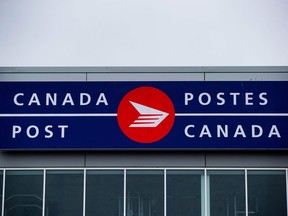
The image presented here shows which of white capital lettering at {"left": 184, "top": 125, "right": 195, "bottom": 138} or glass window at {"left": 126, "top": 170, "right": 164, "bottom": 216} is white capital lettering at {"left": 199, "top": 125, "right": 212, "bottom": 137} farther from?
glass window at {"left": 126, "top": 170, "right": 164, "bottom": 216}

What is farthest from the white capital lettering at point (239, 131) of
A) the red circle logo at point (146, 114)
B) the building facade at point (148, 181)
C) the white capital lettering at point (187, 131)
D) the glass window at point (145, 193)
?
the glass window at point (145, 193)

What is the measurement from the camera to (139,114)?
27.3 metres

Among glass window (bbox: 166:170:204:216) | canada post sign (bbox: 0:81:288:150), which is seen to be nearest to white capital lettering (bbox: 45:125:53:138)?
canada post sign (bbox: 0:81:288:150)

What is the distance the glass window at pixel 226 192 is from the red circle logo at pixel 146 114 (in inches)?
70.1

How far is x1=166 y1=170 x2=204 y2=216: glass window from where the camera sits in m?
26.9

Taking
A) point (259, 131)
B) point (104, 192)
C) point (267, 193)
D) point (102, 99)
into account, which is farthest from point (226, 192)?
point (102, 99)

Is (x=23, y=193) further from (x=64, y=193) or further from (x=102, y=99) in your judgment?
(x=102, y=99)

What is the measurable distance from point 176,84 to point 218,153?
215 cm

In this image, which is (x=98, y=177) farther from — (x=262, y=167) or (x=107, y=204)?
(x=262, y=167)

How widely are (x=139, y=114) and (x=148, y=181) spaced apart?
1.80 m

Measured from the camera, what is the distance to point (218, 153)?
89.0ft

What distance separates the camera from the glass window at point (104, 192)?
26922 millimetres

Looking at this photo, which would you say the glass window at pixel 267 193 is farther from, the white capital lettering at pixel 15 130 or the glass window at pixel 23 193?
the white capital lettering at pixel 15 130

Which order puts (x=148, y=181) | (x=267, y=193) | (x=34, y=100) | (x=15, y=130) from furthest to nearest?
(x=34, y=100) → (x=15, y=130) → (x=148, y=181) → (x=267, y=193)
